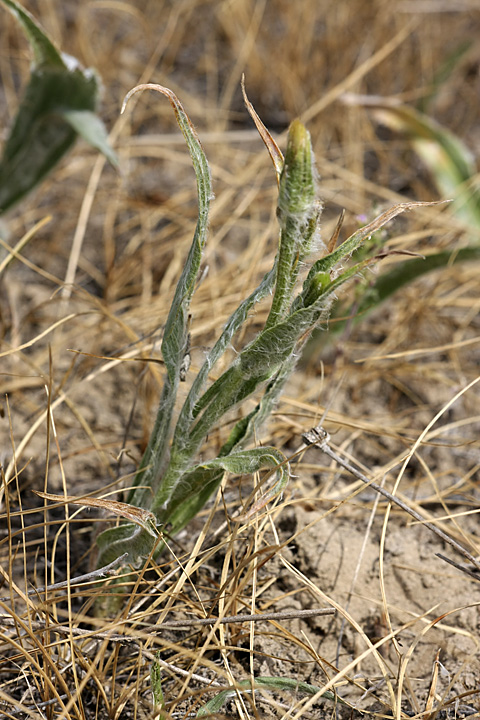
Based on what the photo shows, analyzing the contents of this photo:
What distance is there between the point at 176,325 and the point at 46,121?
833 millimetres

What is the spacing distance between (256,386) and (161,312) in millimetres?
727

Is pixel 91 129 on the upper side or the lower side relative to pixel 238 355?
upper

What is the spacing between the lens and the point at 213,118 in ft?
7.09

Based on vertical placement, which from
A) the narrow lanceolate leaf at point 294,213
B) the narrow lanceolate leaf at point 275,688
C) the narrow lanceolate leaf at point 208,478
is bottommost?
the narrow lanceolate leaf at point 275,688

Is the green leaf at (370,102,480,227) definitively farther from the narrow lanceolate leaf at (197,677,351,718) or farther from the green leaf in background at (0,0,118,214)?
the narrow lanceolate leaf at (197,677,351,718)

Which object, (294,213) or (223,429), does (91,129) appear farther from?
(294,213)

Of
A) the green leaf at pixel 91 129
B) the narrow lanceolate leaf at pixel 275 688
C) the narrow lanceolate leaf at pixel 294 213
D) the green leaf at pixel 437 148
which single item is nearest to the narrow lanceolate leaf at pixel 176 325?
the narrow lanceolate leaf at pixel 294 213

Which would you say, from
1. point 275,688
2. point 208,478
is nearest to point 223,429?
point 208,478

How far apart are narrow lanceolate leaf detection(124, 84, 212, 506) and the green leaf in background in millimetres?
580

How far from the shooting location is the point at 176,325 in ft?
2.62

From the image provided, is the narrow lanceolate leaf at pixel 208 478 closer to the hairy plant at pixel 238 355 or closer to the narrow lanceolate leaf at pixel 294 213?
the hairy plant at pixel 238 355

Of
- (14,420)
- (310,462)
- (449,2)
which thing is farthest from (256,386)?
(449,2)

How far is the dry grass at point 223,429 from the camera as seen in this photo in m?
0.86

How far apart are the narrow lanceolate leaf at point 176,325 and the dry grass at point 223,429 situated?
3.5 inches
